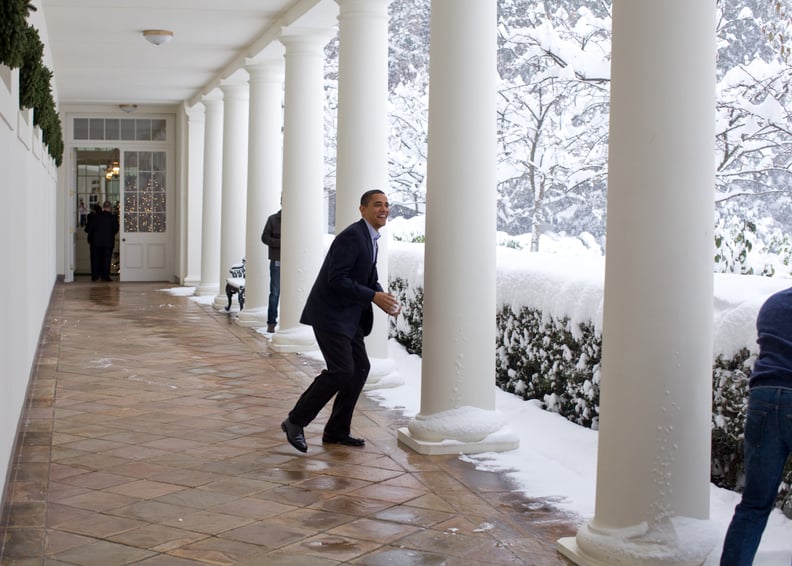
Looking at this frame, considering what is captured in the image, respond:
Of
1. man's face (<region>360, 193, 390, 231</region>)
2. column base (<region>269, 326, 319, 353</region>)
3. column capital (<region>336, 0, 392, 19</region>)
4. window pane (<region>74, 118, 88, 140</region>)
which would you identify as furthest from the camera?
window pane (<region>74, 118, 88, 140</region>)

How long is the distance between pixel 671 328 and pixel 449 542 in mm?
1301

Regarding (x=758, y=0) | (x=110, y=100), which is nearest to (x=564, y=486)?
(x=758, y=0)

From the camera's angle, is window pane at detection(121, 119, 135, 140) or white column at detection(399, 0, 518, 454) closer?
white column at detection(399, 0, 518, 454)

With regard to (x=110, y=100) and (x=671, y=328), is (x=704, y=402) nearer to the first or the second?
(x=671, y=328)

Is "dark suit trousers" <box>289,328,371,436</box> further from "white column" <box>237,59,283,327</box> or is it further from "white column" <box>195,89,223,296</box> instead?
"white column" <box>195,89,223,296</box>

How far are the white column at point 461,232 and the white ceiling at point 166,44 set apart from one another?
3580 mm

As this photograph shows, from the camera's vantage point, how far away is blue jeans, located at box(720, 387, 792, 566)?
10.5ft

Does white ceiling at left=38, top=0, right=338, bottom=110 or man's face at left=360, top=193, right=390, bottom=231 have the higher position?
white ceiling at left=38, top=0, right=338, bottom=110

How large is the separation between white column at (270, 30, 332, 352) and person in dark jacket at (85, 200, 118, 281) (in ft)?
37.1

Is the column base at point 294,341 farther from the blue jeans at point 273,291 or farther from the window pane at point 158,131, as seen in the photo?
the window pane at point 158,131

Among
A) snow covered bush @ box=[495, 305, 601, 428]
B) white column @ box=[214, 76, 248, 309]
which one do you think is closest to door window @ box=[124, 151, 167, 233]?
white column @ box=[214, 76, 248, 309]

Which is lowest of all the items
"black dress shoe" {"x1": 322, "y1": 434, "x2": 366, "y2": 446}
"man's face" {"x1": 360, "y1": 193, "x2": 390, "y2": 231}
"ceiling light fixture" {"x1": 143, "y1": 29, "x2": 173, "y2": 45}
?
"black dress shoe" {"x1": 322, "y1": 434, "x2": 366, "y2": 446}

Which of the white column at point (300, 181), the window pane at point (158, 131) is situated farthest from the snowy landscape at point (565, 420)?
the window pane at point (158, 131)

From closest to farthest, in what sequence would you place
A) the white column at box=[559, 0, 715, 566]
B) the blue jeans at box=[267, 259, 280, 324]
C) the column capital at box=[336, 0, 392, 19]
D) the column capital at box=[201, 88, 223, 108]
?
the white column at box=[559, 0, 715, 566]
the column capital at box=[336, 0, 392, 19]
the blue jeans at box=[267, 259, 280, 324]
the column capital at box=[201, 88, 223, 108]
